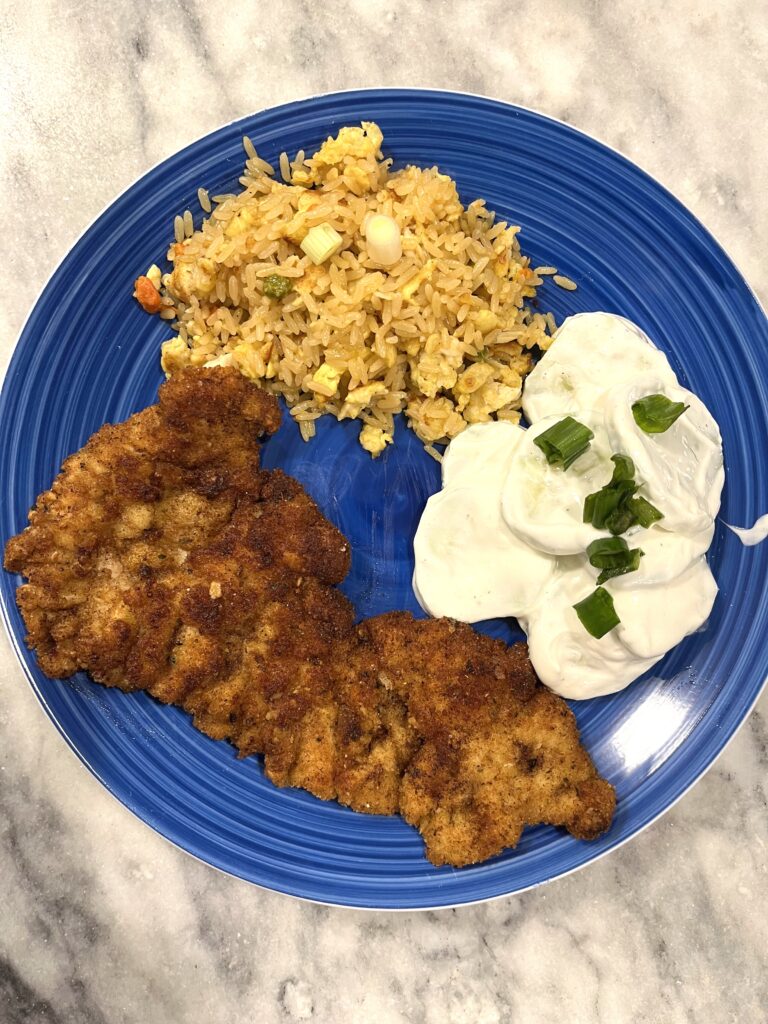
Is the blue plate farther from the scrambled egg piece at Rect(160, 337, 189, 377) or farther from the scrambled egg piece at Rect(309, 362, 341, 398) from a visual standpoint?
the scrambled egg piece at Rect(309, 362, 341, 398)

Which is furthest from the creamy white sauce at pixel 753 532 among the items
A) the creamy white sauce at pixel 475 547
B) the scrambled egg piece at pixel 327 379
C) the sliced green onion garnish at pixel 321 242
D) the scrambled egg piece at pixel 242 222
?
the scrambled egg piece at pixel 242 222

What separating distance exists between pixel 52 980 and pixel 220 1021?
65 cm

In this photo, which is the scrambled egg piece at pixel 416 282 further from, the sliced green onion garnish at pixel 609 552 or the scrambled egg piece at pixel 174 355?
the sliced green onion garnish at pixel 609 552

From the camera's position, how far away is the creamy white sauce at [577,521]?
2.45 meters

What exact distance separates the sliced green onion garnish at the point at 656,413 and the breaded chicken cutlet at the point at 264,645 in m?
0.90

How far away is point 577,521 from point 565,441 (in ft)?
0.87

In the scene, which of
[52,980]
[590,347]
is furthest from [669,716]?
[52,980]

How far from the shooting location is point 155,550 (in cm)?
252

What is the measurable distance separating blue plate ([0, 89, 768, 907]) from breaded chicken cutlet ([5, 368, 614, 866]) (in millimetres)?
169

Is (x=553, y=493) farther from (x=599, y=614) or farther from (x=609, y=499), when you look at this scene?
(x=599, y=614)

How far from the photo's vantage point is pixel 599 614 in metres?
2.38

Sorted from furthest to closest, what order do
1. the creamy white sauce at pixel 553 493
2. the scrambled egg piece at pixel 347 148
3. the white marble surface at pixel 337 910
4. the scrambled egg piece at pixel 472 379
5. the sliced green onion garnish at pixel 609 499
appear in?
the white marble surface at pixel 337 910 < the scrambled egg piece at pixel 472 379 < the scrambled egg piece at pixel 347 148 < the creamy white sauce at pixel 553 493 < the sliced green onion garnish at pixel 609 499

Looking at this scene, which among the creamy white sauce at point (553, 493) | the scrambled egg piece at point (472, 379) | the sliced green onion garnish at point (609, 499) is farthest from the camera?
the scrambled egg piece at point (472, 379)

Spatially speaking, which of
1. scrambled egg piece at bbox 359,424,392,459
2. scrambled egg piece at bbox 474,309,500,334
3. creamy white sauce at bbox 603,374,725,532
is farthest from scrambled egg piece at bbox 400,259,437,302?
creamy white sauce at bbox 603,374,725,532
